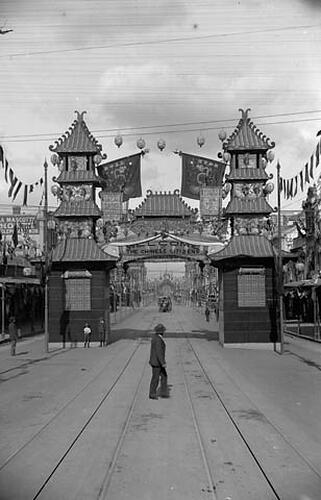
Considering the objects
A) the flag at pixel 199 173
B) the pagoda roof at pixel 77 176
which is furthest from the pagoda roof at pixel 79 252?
the flag at pixel 199 173

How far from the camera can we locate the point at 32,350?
29.7 meters

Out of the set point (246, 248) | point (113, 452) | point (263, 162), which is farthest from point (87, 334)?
point (113, 452)

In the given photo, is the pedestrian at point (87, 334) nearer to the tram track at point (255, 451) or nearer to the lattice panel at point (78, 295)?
the lattice panel at point (78, 295)

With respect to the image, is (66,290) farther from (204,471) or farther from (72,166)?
(204,471)

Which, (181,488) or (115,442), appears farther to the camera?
(115,442)

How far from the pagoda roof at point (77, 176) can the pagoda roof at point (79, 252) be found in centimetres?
293

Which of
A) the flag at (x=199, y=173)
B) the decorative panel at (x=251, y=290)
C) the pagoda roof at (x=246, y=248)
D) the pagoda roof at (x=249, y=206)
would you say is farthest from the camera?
the flag at (x=199, y=173)

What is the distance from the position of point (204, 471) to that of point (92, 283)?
23.0 meters

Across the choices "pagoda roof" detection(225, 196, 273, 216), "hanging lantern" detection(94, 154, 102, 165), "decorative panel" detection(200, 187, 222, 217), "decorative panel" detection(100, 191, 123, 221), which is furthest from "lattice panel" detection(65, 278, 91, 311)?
"pagoda roof" detection(225, 196, 273, 216)

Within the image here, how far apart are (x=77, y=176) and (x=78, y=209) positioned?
169 centimetres

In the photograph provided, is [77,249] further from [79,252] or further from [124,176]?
[124,176]

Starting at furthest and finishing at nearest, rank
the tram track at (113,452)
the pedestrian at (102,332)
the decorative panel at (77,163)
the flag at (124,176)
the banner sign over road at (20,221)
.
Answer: the banner sign over road at (20,221) → the decorative panel at (77,163) → the flag at (124,176) → the pedestrian at (102,332) → the tram track at (113,452)

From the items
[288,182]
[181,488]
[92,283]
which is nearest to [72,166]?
[92,283]

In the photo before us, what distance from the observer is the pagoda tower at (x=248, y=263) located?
29.0m
